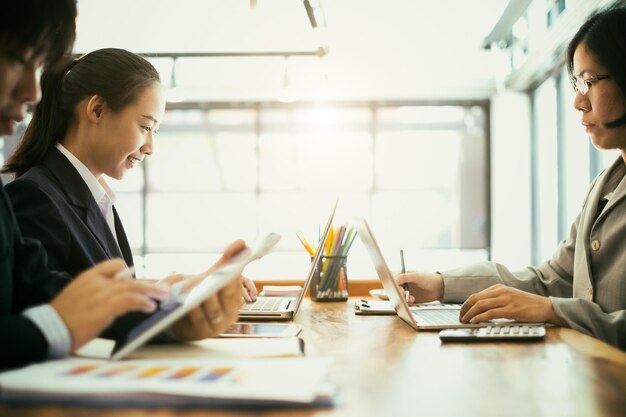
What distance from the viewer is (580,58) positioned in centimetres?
152

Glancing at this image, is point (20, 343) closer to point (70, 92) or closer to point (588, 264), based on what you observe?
point (70, 92)

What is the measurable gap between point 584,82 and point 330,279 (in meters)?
0.93

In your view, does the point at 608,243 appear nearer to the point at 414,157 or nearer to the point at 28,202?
the point at 28,202

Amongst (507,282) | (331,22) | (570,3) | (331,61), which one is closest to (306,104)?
(331,61)

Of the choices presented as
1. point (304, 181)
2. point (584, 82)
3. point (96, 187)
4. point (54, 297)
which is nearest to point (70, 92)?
point (96, 187)

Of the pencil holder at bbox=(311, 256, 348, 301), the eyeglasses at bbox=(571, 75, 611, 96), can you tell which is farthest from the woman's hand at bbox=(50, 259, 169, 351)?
the eyeglasses at bbox=(571, 75, 611, 96)

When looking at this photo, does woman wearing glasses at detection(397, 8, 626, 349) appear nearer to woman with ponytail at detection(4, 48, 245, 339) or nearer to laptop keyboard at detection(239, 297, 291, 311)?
laptop keyboard at detection(239, 297, 291, 311)

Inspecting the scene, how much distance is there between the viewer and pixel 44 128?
1425 mm

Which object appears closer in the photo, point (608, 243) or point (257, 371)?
point (257, 371)

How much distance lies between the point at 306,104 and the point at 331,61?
3.16 feet

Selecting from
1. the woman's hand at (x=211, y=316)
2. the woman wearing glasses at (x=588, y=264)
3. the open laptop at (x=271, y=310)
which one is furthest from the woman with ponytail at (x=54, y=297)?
the woman wearing glasses at (x=588, y=264)

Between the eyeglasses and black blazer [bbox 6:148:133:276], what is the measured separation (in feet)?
4.20

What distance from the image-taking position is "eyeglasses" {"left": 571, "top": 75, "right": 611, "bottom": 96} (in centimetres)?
147

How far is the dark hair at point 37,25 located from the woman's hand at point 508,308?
0.92 m
